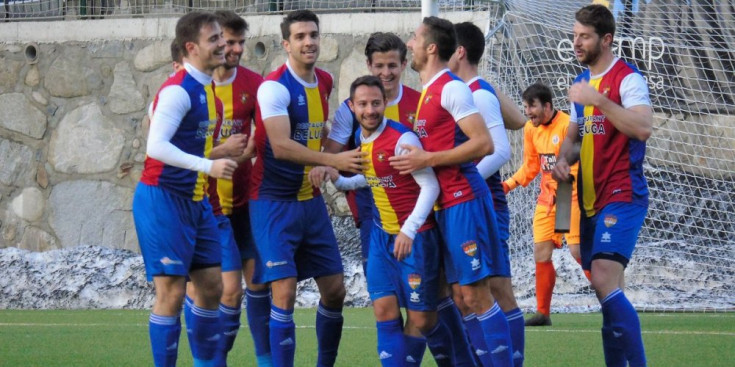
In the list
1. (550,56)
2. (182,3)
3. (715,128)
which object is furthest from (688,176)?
(182,3)

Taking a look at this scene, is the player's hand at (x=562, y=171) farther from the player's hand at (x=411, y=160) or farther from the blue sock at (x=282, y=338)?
the blue sock at (x=282, y=338)

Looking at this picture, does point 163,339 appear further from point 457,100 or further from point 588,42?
point 588,42

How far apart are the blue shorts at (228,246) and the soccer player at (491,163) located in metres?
1.61

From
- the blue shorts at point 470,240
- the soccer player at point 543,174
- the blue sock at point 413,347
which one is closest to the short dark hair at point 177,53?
the blue shorts at point 470,240

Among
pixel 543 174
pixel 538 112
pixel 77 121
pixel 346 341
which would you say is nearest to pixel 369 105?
pixel 346 341

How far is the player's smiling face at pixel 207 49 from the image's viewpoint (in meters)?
6.35

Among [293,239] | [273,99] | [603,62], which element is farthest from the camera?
[293,239]

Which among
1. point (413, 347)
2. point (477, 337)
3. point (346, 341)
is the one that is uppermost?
point (477, 337)

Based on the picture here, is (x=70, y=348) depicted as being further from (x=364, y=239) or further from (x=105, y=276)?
(x=105, y=276)

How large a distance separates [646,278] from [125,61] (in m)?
5.62

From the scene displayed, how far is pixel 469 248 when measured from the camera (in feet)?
19.6

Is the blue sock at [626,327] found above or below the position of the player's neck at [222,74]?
below

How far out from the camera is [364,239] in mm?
7258

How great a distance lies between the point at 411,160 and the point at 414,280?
612mm
